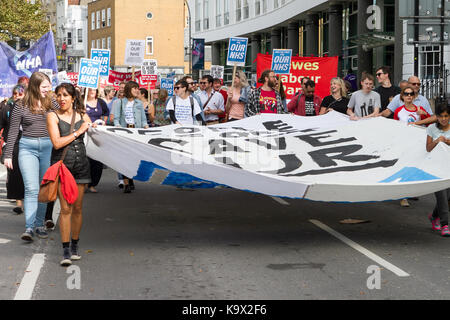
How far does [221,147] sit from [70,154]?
2.47 meters

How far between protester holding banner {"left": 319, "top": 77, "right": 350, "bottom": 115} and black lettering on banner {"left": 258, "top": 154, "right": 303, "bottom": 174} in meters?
3.99

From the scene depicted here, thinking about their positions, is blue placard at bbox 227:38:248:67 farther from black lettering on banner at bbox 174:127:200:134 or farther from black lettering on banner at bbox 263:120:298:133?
black lettering on banner at bbox 174:127:200:134

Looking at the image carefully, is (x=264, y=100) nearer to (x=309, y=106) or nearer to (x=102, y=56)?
(x=309, y=106)

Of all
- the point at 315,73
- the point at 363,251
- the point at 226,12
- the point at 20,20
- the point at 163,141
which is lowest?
the point at 363,251

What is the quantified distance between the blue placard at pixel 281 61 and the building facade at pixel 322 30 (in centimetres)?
334

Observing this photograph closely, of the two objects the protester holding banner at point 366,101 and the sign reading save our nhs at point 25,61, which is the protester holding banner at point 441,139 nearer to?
the protester holding banner at point 366,101

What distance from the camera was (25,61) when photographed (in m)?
15.5

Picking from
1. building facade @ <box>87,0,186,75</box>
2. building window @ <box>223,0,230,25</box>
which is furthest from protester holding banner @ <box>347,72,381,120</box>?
building facade @ <box>87,0,186,75</box>

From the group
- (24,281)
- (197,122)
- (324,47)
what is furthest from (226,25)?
(24,281)

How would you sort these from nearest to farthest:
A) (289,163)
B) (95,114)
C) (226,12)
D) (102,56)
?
(289,163) → (95,114) → (102,56) → (226,12)

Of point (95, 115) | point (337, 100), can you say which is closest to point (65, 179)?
point (95, 115)

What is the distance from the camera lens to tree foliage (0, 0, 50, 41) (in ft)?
164

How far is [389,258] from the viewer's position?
28.3ft
